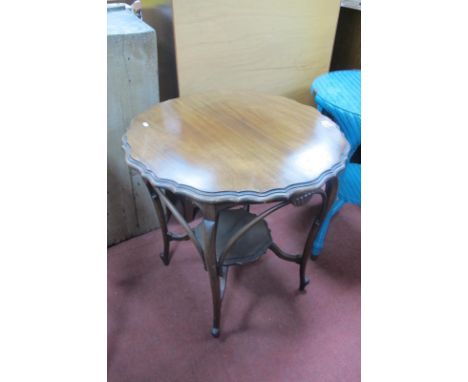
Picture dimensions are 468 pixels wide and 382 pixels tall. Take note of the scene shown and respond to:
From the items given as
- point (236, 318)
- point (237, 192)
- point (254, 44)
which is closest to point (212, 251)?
A: point (237, 192)

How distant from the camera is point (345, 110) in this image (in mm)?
1164

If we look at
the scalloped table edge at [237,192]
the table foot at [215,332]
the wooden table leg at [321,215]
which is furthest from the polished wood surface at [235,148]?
the table foot at [215,332]

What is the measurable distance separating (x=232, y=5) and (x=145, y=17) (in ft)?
1.40

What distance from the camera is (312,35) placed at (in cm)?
158

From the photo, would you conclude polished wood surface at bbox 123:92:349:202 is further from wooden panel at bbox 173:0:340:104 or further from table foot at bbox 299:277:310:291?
table foot at bbox 299:277:310:291

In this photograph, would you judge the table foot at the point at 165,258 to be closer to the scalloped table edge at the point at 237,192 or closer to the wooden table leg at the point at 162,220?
the wooden table leg at the point at 162,220

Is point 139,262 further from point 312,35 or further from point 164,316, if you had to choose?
point 312,35

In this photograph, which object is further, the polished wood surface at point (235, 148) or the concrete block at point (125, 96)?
the concrete block at point (125, 96)

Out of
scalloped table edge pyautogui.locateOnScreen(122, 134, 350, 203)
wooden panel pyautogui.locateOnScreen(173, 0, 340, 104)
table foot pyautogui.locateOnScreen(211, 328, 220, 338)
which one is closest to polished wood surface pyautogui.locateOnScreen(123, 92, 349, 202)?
scalloped table edge pyautogui.locateOnScreen(122, 134, 350, 203)

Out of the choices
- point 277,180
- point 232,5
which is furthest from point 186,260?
point 232,5

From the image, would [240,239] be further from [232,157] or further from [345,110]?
[345,110]

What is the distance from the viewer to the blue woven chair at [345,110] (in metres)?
1.17

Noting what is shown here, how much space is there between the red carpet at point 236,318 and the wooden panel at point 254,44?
744 millimetres

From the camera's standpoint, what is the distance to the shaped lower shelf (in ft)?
3.88
